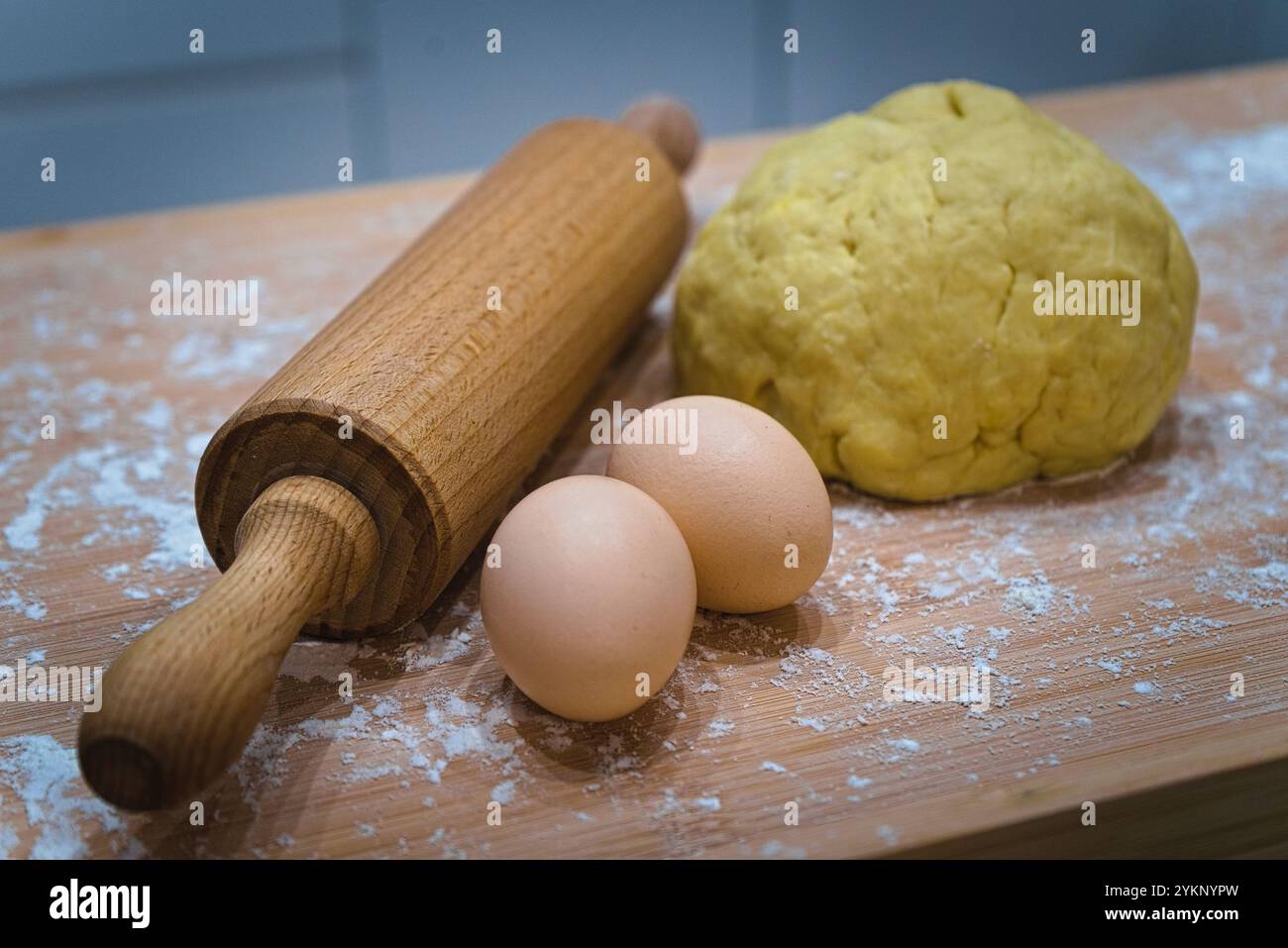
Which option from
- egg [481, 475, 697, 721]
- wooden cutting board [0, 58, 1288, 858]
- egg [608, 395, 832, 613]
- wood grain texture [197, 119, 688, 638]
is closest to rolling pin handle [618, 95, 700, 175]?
wood grain texture [197, 119, 688, 638]

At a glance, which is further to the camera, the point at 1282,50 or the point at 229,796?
the point at 1282,50

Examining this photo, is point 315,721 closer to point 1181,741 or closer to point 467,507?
point 467,507

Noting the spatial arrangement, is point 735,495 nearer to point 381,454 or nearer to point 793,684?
A: point 793,684

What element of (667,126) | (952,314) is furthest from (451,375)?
(667,126)

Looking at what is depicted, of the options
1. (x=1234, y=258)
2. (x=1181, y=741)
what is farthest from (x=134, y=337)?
(x=1234, y=258)

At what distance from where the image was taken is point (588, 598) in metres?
0.99

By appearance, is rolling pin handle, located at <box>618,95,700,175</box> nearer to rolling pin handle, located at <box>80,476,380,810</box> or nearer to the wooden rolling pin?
the wooden rolling pin

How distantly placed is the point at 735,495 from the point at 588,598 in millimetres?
219

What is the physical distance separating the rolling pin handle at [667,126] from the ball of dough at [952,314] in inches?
24.3

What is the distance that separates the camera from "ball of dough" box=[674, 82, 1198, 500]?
4.58 feet

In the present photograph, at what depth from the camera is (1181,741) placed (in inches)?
42.3

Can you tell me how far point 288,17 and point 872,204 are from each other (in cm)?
233

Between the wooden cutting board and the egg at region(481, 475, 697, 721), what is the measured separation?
0.32ft
